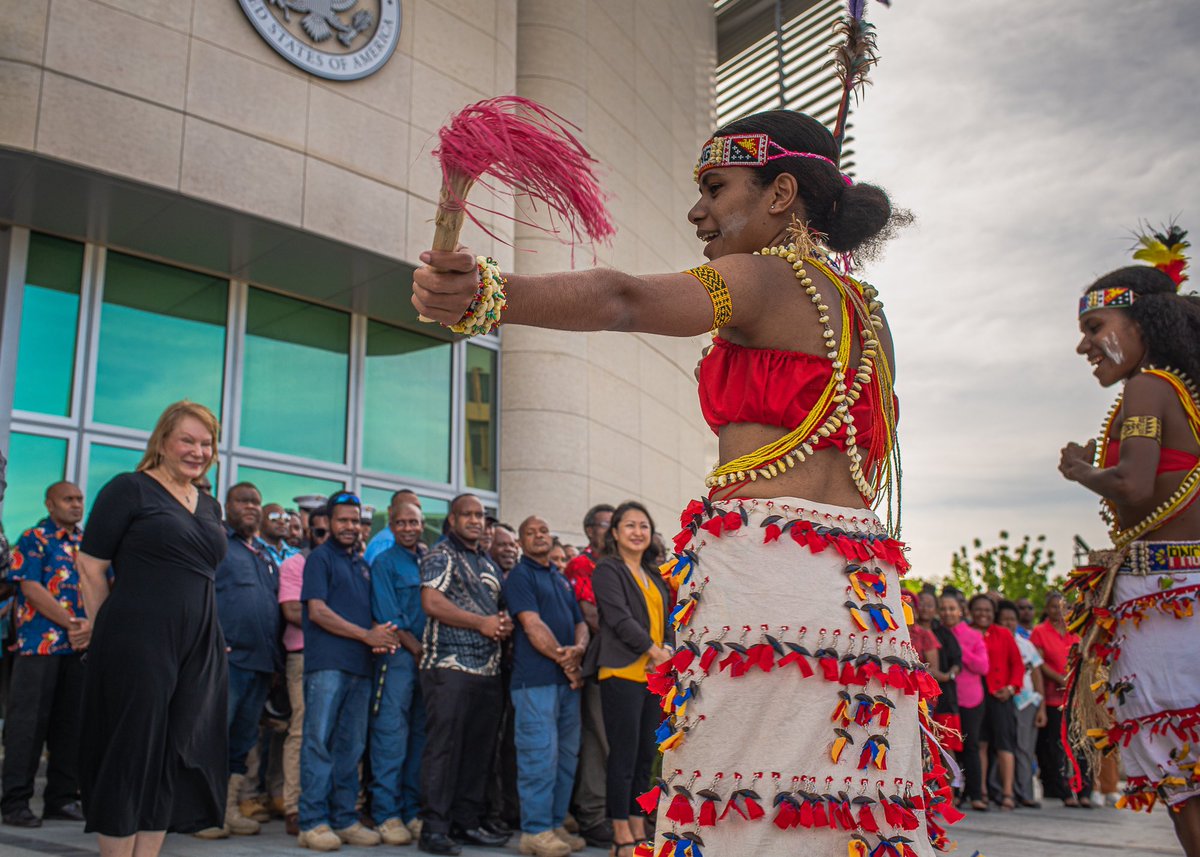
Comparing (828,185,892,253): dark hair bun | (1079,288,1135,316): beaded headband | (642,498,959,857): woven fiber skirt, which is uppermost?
(1079,288,1135,316): beaded headband

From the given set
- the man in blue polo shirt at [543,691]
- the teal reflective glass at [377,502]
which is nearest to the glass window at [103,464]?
the teal reflective glass at [377,502]

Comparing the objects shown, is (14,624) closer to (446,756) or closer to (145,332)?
(446,756)

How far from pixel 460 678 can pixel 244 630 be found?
1473 millimetres

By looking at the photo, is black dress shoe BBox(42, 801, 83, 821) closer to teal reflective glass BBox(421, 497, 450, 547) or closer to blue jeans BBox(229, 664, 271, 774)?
blue jeans BBox(229, 664, 271, 774)

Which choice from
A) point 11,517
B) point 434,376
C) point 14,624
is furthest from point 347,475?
point 14,624

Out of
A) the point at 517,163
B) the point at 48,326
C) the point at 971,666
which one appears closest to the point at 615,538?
the point at 517,163

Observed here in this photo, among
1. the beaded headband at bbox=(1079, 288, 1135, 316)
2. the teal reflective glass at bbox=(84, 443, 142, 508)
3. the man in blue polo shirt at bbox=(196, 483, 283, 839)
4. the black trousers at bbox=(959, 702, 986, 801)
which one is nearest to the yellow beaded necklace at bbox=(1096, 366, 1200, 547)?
the beaded headband at bbox=(1079, 288, 1135, 316)

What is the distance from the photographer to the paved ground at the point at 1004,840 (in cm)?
556

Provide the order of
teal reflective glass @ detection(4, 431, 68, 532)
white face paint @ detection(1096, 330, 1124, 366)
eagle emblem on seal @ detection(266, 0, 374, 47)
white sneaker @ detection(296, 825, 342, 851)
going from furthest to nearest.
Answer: eagle emblem on seal @ detection(266, 0, 374, 47) < teal reflective glass @ detection(4, 431, 68, 532) < white sneaker @ detection(296, 825, 342, 851) < white face paint @ detection(1096, 330, 1124, 366)

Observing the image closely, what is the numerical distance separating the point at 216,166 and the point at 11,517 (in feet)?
12.5

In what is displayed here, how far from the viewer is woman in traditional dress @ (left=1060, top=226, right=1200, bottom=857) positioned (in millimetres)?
3914

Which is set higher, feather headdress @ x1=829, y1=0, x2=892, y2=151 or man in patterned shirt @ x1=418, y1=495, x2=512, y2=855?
feather headdress @ x1=829, y1=0, x2=892, y2=151

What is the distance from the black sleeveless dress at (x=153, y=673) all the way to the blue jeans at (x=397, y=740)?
2042 mm

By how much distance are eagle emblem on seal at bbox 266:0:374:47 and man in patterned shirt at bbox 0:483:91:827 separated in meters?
6.42
